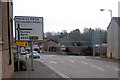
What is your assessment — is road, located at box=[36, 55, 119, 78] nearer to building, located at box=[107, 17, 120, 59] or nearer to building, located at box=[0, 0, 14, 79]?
building, located at box=[0, 0, 14, 79]

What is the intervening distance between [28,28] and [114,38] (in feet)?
90.6

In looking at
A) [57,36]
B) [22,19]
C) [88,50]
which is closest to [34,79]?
[22,19]

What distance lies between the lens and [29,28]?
18828 mm

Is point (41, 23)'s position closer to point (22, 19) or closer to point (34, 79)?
point (22, 19)

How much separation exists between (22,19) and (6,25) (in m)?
7.81

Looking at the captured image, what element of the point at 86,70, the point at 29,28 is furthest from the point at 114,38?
the point at 29,28

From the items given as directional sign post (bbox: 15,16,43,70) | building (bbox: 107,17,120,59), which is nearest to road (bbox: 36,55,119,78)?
directional sign post (bbox: 15,16,43,70)

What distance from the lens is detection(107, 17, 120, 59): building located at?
4203 cm

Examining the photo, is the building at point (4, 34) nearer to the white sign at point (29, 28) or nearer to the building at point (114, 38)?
the white sign at point (29, 28)

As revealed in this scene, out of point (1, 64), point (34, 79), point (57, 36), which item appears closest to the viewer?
point (1, 64)

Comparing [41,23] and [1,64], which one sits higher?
[41,23]

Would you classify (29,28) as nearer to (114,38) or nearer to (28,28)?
(28,28)

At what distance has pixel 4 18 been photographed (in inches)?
406

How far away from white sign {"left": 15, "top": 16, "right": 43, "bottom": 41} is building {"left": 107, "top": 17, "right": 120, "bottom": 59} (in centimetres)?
2504
